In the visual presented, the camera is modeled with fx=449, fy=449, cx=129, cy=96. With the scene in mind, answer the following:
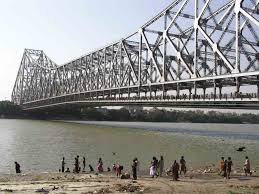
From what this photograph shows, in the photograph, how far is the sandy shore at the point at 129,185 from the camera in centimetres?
2214

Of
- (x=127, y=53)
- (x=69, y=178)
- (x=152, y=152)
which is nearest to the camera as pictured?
(x=69, y=178)

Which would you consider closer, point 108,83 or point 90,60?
point 108,83

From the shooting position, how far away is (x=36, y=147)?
5188 centimetres

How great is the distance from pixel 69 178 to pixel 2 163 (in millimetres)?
12767

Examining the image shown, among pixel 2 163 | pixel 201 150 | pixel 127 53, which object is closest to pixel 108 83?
pixel 127 53

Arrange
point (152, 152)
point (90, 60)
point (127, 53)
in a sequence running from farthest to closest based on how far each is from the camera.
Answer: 1. point (90, 60)
2. point (127, 53)
3. point (152, 152)

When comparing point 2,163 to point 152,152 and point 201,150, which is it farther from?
point 201,150

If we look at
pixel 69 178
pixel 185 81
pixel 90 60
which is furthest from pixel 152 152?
pixel 90 60

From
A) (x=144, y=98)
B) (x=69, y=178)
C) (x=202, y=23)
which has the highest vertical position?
(x=202, y=23)

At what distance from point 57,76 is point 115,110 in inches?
1241

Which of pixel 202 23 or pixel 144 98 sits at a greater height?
pixel 202 23

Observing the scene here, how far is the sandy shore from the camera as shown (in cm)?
2214

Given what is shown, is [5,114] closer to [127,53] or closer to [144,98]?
[127,53]

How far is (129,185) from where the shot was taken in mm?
23500
